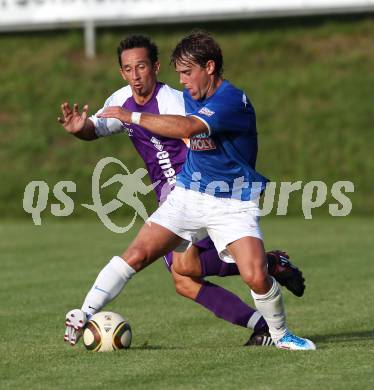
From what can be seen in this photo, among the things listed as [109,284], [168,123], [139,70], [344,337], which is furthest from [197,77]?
[344,337]

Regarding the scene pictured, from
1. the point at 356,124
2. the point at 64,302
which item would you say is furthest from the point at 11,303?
the point at 356,124

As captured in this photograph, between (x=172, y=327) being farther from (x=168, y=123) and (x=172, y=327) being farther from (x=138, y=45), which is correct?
(x=168, y=123)

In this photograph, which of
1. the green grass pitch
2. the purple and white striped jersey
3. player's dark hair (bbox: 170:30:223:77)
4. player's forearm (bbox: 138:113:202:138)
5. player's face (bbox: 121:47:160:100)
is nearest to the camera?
the green grass pitch

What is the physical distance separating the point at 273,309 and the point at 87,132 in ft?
6.63

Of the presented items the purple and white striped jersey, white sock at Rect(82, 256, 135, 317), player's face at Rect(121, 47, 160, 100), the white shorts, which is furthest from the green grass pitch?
player's face at Rect(121, 47, 160, 100)

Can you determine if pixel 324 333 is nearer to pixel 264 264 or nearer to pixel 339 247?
pixel 264 264

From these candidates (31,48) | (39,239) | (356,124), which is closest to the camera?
(39,239)

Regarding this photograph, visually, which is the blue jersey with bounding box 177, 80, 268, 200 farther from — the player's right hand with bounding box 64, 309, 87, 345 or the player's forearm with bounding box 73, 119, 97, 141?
the player's right hand with bounding box 64, 309, 87, 345

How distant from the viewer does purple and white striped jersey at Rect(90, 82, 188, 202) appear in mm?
8281

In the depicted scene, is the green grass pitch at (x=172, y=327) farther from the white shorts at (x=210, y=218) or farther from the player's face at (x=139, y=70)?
the player's face at (x=139, y=70)

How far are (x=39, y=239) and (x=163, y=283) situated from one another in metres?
5.72

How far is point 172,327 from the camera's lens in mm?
9211

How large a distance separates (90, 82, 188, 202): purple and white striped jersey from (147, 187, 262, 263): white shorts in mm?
679

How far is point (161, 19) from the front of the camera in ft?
88.5
